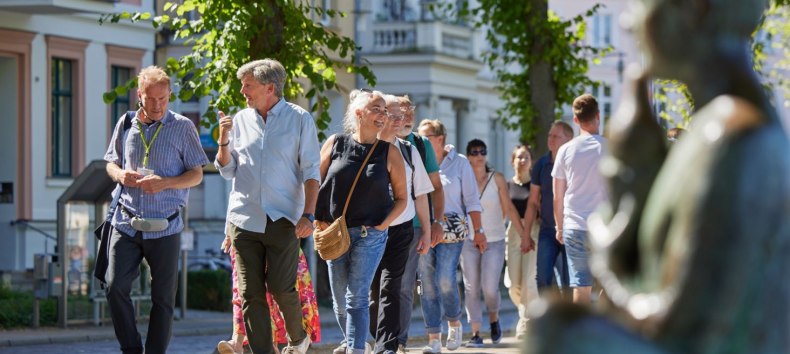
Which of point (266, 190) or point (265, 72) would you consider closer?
point (266, 190)

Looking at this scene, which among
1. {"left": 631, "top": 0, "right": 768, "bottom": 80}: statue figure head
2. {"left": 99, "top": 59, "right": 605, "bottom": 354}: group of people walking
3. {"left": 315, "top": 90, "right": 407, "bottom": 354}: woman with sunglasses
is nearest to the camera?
{"left": 631, "top": 0, "right": 768, "bottom": 80}: statue figure head

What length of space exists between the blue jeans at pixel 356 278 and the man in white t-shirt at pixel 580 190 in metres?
1.35

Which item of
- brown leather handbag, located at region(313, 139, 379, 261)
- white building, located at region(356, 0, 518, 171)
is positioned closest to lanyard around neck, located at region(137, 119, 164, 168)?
brown leather handbag, located at region(313, 139, 379, 261)

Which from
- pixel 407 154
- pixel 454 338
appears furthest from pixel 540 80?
pixel 407 154

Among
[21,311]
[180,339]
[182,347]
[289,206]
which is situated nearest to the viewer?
[289,206]

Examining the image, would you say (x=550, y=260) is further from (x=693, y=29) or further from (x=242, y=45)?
(x=693, y=29)

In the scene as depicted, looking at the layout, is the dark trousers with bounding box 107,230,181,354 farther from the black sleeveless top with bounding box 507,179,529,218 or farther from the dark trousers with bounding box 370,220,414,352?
the black sleeveless top with bounding box 507,179,529,218

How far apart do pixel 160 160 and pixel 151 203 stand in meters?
0.29

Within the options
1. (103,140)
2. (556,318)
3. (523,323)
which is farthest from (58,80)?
(556,318)

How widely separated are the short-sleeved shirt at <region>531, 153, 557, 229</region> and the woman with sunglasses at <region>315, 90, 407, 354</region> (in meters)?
3.07

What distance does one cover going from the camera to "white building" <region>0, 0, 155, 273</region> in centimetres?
3247

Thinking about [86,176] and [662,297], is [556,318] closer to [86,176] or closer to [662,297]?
[662,297]

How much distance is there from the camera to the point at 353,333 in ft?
37.5

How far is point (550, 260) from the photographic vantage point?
1462 centimetres
